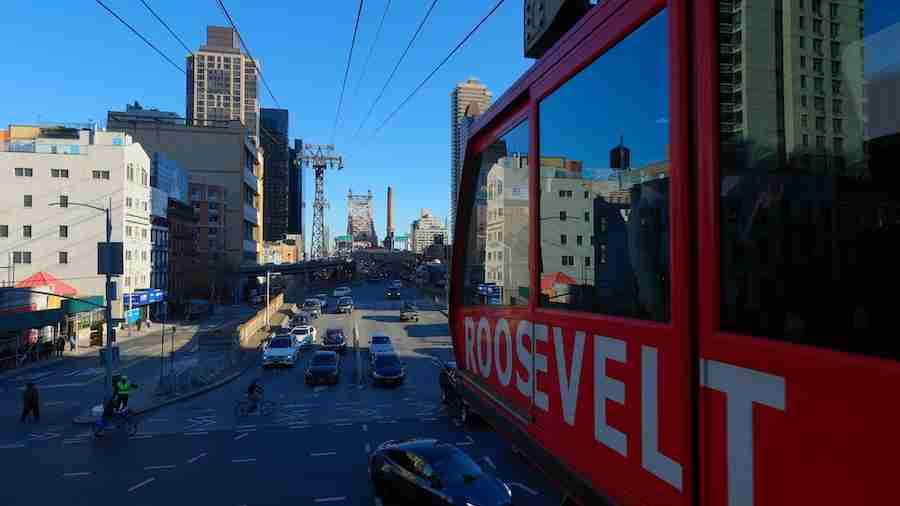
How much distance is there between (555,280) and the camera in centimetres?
267

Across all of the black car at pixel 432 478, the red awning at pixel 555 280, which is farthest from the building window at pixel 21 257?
the red awning at pixel 555 280

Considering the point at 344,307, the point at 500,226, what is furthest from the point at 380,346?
the point at 500,226

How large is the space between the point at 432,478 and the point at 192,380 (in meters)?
16.8

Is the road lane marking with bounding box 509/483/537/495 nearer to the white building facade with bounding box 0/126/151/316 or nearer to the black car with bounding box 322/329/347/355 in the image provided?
the black car with bounding box 322/329/347/355

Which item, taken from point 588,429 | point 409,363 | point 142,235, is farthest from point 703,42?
point 142,235

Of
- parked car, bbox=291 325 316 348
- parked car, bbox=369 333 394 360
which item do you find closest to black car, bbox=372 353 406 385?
parked car, bbox=369 333 394 360

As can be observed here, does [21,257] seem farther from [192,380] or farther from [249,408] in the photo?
[249,408]

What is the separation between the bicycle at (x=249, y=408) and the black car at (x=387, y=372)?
15.6 ft

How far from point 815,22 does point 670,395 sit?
1.17 m

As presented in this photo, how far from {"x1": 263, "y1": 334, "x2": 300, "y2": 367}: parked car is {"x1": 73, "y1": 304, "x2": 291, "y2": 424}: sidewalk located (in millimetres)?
1310

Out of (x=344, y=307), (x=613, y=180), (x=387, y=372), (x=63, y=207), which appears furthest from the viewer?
(x=344, y=307)

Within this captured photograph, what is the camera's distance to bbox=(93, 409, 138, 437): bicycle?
14375mm

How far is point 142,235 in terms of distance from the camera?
4700 cm

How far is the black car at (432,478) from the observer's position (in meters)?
8.18
